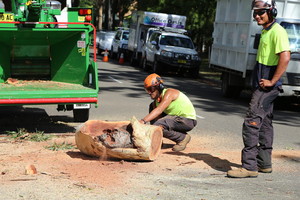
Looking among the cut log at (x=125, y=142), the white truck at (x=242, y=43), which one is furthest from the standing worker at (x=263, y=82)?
the white truck at (x=242, y=43)

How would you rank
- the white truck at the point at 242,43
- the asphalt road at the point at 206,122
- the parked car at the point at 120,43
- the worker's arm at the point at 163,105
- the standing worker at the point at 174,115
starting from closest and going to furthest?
the asphalt road at the point at 206,122, the worker's arm at the point at 163,105, the standing worker at the point at 174,115, the white truck at the point at 242,43, the parked car at the point at 120,43

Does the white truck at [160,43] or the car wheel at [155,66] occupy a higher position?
the white truck at [160,43]

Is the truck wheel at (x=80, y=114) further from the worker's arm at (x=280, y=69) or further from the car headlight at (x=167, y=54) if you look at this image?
the car headlight at (x=167, y=54)

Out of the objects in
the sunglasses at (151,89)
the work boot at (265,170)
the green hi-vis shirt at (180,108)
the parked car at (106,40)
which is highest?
the sunglasses at (151,89)

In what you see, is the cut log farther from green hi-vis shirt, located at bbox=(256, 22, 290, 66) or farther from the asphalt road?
green hi-vis shirt, located at bbox=(256, 22, 290, 66)


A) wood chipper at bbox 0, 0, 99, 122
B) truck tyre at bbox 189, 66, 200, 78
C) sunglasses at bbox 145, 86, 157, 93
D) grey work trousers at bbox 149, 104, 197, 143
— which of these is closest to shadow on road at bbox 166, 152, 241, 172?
grey work trousers at bbox 149, 104, 197, 143

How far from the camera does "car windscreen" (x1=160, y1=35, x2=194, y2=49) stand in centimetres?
2469

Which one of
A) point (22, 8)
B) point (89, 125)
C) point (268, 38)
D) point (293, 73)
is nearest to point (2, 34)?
point (22, 8)

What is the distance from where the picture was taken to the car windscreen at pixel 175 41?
2469 centimetres

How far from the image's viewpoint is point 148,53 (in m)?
25.9

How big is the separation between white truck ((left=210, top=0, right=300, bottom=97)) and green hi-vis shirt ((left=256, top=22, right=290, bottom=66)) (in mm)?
7346

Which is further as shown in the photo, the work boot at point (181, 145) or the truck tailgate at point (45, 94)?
the truck tailgate at point (45, 94)

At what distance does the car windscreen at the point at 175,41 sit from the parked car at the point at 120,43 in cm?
916

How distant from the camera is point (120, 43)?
3431cm
